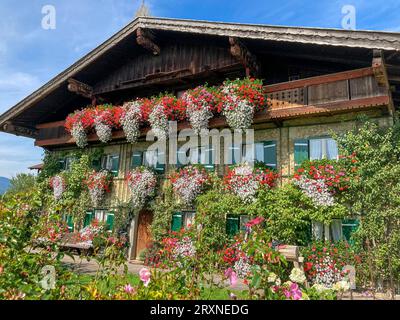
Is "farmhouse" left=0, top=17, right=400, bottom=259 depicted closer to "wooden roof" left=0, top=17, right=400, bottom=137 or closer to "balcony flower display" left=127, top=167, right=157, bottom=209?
"wooden roof" left=0, top=17, right=400, bottom=137

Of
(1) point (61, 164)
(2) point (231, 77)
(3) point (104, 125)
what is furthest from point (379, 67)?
(1) point (61, 164)

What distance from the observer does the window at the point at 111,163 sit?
628 inches

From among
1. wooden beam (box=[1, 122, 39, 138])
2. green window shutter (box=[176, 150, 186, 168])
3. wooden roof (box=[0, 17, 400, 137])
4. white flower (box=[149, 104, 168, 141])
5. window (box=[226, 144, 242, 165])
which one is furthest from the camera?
wooden beam (box=[1, 122, 39, 138])

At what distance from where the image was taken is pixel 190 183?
12.5 metres

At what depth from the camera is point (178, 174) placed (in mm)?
13219

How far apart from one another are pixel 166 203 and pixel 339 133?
7184mm

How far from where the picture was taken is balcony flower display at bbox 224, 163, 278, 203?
11078mm

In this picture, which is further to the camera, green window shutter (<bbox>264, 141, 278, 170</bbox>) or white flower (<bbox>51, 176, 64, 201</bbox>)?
white flower (<bbox>51, 176, 64, 201</bbox>)

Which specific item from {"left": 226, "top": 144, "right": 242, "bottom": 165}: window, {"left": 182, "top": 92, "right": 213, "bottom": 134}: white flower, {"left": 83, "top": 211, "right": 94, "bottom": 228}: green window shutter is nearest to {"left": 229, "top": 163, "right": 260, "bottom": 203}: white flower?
{"left": 226, "top": 144, "right": 242, "bottom": 165}: window

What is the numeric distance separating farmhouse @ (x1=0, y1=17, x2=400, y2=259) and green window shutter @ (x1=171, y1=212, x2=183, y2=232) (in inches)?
1.6

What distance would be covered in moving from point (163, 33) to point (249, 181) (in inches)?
329
